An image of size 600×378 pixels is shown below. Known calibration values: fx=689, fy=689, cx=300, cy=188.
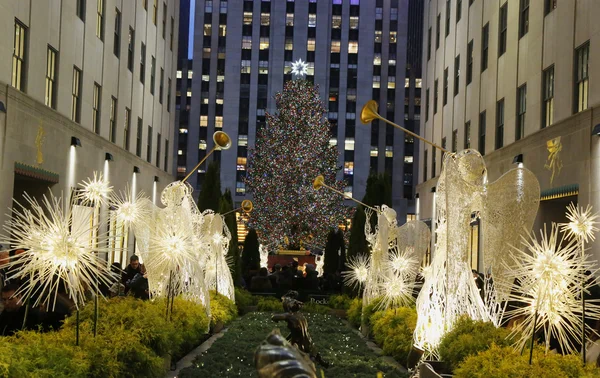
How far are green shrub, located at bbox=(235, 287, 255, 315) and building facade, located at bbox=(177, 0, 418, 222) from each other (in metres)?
41.8

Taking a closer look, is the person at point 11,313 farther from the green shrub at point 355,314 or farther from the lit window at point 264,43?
the lit window at point 264,43

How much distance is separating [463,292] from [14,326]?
5919 mm

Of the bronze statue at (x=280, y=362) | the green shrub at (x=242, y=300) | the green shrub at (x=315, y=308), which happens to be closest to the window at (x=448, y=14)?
the green shrub at (x=315, y=308)

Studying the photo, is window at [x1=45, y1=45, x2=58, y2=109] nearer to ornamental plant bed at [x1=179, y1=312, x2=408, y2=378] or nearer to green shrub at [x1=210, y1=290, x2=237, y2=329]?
green shrub at [x1=210, y1=290, x2=237, y2=329]

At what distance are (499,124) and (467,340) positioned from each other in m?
17.3

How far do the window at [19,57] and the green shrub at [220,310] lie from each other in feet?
23.5

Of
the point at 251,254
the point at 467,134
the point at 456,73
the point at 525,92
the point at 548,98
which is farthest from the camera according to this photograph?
the point at 251,254

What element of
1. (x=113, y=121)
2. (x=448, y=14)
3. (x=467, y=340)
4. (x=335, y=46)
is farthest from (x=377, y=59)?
(x=467, y=340)

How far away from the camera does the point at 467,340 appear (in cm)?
845

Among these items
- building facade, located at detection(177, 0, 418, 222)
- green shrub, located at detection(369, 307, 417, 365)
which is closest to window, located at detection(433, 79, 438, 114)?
green shrub, located at detection(369, 307, 417, 365)

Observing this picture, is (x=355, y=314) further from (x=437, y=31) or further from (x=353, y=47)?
(x=353, y=47)

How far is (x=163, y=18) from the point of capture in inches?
1412

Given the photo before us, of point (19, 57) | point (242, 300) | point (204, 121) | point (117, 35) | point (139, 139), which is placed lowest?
point (242, 300)

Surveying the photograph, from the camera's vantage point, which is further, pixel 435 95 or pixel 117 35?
pixel 435 95
